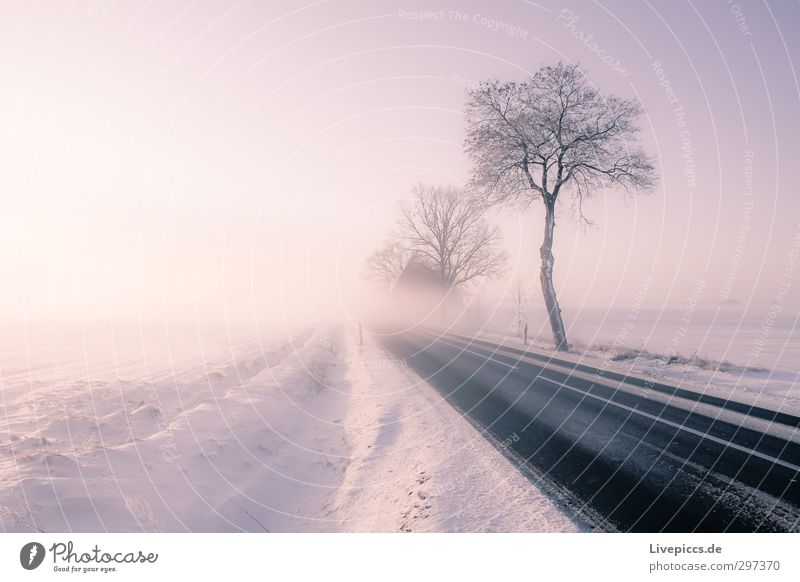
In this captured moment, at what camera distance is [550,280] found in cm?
1814

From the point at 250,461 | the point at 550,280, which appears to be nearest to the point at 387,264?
the point at 550,280

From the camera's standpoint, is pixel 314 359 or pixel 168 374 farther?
pixel 314 359

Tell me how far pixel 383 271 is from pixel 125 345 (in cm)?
3366

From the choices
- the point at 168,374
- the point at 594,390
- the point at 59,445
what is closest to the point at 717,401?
the point at 594,390

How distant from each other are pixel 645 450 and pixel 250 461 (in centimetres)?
646

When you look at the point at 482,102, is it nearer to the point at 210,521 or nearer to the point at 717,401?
the point at 717,401

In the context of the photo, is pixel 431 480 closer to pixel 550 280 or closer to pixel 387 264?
pixel 550 280

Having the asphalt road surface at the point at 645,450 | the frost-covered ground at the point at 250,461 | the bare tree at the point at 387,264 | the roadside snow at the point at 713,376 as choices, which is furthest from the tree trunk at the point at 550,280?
the bare tree at the point at 387,264

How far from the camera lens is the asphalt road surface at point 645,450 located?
3.63 m

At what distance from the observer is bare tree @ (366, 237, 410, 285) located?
162 ft

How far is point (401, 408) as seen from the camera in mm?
9164
